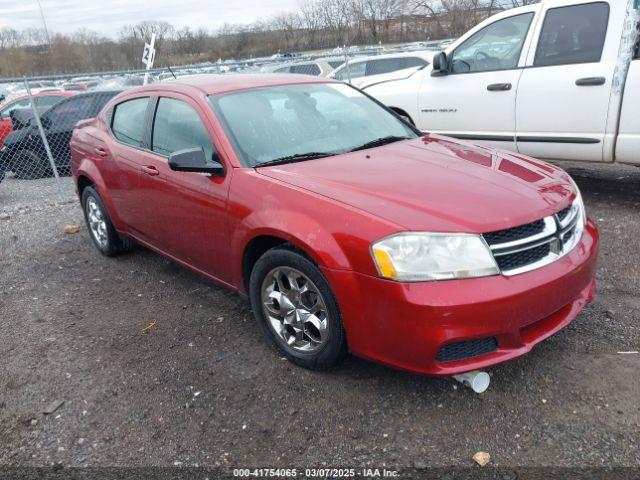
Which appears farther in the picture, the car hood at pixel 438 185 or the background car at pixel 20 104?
the background car at pixel 20 104

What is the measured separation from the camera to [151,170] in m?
3.99

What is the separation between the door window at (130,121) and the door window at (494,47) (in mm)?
3678

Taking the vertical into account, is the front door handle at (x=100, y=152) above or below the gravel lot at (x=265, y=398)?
above

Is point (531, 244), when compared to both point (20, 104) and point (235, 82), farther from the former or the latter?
point (20, 104)

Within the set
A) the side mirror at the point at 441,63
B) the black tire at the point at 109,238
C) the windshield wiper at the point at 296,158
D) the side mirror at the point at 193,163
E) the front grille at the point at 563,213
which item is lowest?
the black tire at the point at 109,238

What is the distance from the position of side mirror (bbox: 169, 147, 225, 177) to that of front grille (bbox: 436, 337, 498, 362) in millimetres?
1697

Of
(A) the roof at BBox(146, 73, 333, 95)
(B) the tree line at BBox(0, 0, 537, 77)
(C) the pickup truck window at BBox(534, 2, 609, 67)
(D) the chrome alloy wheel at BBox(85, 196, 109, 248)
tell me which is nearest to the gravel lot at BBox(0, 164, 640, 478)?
(D) the chrome alloy wheel at BBox(85, 196, 109, 248)

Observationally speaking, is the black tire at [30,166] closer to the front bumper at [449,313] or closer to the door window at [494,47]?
the door window at [494,47]

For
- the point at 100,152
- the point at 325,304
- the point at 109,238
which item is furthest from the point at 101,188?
the point at 325,304

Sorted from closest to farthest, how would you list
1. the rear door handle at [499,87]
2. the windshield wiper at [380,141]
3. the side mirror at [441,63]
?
1. the windshield wiper at [380,141]
2. the rear door handle at [499,87]
3. the side mirror at [441,63]

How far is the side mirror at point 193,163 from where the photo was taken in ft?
10.7

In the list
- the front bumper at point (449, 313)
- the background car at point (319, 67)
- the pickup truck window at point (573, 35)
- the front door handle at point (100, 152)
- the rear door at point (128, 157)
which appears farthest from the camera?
the background car at point (319, 67)

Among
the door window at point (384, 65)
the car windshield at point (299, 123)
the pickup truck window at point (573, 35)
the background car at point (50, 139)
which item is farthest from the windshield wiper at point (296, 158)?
the door window at point (384, 65)

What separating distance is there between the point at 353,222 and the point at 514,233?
0.77 m
